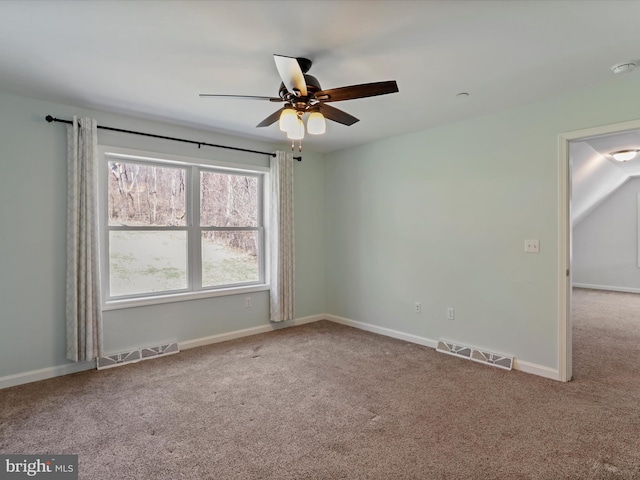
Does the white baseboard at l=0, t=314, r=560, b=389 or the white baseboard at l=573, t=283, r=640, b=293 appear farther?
the white baseboard at l=573, t=283, r=640, b=293

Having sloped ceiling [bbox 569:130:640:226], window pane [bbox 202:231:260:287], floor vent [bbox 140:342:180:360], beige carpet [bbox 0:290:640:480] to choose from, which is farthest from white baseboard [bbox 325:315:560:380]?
sloped ceiling [bbox 569:130:640:226]

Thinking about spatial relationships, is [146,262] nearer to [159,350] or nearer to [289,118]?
[159,350]

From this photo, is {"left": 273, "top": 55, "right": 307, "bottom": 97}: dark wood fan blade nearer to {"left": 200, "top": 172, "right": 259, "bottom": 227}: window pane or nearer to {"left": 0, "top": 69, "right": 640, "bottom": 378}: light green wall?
{"left": 0, "top": 69, "right": 640, "bottom": 378}: light green wall

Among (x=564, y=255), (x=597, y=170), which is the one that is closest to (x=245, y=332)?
(x=564, y=255)

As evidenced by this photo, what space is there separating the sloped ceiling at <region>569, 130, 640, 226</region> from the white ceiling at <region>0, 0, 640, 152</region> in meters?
1.91

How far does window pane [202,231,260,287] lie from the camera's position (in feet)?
14.3

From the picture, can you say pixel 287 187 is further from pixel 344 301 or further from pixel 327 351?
pixel 327 351

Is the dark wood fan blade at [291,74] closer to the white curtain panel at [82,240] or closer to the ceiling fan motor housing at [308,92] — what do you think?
the ceiling fan motor housing at [308,92]

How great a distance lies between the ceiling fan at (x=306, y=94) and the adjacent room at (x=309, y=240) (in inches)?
0.8

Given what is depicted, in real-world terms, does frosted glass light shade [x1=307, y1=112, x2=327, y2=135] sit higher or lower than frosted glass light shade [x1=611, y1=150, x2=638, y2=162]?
lower

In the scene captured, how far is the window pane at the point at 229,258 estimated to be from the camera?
4.36 metres

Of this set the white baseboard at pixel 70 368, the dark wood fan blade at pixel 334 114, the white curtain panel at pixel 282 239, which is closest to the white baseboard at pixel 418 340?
the white curtain panel at pixel 282 239

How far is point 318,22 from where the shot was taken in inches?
78.6

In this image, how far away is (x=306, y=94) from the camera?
232cm
